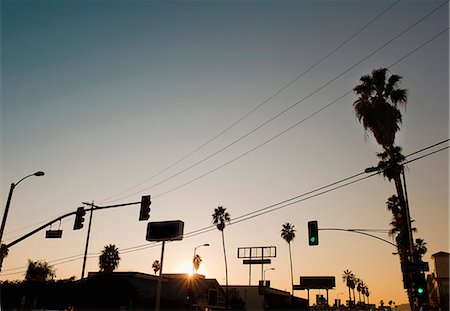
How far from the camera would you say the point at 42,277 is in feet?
285

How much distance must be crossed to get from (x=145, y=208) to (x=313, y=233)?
1056 cm

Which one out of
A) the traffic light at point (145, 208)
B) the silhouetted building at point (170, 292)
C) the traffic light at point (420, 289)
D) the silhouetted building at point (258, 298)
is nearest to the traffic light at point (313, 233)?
the traffic light at point (420, 289)

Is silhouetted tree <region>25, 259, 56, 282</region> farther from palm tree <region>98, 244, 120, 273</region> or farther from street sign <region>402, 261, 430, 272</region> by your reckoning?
street sign <region>402, 261, 430, 272</region>

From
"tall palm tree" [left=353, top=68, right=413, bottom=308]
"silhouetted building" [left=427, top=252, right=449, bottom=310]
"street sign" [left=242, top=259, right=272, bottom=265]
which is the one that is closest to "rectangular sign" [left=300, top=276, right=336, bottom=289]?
"street sign" [left=242, top=259, right=272, bottom=265]

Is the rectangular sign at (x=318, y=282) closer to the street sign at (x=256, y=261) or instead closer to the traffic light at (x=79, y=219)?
the street sign at (x=256, y=261)

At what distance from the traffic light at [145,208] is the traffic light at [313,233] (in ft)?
33.2

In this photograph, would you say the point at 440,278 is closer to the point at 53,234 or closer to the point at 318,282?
the point at 318,282

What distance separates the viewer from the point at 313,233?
23.4 meters

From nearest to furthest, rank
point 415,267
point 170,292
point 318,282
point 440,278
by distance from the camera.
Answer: point 415,267
point 170,292
point 440,278
point 318,282

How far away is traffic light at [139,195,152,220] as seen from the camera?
70.3 feet

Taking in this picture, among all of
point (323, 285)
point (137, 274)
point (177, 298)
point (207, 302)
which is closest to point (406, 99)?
point (137, 274)

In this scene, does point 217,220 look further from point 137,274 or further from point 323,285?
point 323,285

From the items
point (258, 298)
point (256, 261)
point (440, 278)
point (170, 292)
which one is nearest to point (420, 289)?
point (170, 292)

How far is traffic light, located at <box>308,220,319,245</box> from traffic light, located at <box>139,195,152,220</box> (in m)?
10.1
